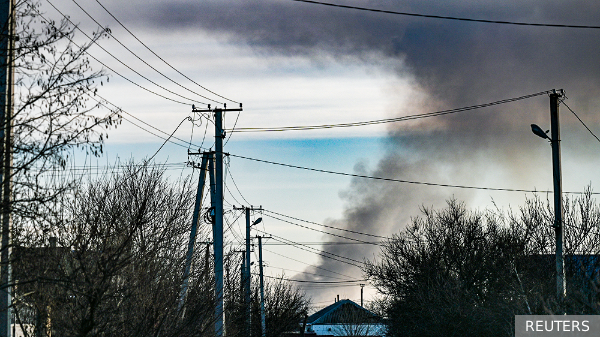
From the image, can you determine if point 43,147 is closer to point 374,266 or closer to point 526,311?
point 526,311

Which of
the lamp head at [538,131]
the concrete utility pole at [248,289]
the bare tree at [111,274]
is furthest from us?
the concrete utility pole at [248,289]

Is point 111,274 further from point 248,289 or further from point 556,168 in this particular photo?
point 248,289

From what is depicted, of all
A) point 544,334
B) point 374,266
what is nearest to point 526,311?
point 544,334

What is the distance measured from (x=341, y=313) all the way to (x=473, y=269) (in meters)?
68.2

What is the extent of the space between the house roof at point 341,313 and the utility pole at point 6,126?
74.4m

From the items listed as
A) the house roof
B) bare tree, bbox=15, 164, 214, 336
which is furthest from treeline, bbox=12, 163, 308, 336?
the house roof

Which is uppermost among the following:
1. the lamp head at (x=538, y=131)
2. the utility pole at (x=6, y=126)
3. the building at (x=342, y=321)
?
the lamp head at (x=538, y=131)

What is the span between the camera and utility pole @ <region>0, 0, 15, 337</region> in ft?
23.9

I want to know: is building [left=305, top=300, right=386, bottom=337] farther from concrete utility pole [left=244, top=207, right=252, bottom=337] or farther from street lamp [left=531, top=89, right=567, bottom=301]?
street lamp [left=531, top=89, right=567, bottom=301]

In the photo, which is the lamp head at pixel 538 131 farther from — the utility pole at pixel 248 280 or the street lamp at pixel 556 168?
the utility pole at pixel 248 280

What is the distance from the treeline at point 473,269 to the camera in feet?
73.8

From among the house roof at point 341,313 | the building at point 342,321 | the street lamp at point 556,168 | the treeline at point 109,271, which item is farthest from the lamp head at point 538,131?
the house roof at point 341,313

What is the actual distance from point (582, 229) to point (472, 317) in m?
6.68

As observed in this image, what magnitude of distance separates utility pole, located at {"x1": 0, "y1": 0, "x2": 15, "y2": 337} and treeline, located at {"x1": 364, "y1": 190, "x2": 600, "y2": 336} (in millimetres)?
11399
